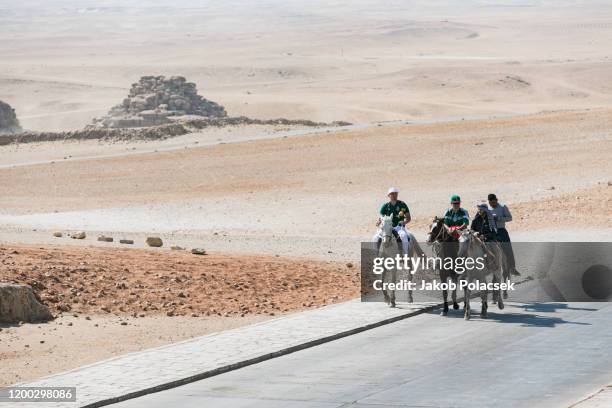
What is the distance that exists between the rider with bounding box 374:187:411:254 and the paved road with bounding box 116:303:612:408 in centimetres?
128

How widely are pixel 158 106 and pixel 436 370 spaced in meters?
61.5

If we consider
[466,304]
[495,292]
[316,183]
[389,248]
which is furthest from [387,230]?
[316,183]

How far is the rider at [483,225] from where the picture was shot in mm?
20031

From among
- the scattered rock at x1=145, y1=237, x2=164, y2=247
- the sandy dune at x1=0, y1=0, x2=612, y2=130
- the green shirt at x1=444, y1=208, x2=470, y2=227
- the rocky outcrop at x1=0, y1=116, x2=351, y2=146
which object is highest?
the sandy dune at x1=0, y1=0, x2=612, y2=130

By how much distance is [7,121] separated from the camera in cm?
7375

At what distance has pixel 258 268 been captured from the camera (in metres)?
24.6

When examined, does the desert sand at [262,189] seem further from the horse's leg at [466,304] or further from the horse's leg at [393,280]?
the horse's leg at [466,304]

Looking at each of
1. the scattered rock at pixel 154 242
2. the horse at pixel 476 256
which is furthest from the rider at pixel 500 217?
the scattered rock at pixel 154 242

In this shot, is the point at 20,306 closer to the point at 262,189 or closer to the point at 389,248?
the point at 389,248

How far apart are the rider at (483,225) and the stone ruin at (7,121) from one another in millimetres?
55318

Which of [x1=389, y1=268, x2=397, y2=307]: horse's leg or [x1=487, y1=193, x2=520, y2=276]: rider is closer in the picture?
[x1=389, y1=268, x2=397, y2=307]: horse's leg

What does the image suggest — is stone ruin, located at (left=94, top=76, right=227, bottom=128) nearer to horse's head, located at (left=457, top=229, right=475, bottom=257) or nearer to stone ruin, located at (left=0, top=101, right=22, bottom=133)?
stone ruin, located at (left=0, top=101, right=22, bottom=133)

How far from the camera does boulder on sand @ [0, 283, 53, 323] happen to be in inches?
750

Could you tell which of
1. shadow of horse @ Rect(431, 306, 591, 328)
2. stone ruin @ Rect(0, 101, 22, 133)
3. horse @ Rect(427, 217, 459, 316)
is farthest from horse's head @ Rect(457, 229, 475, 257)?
stone ruin @ Rect(0, 101, 22, 133)
